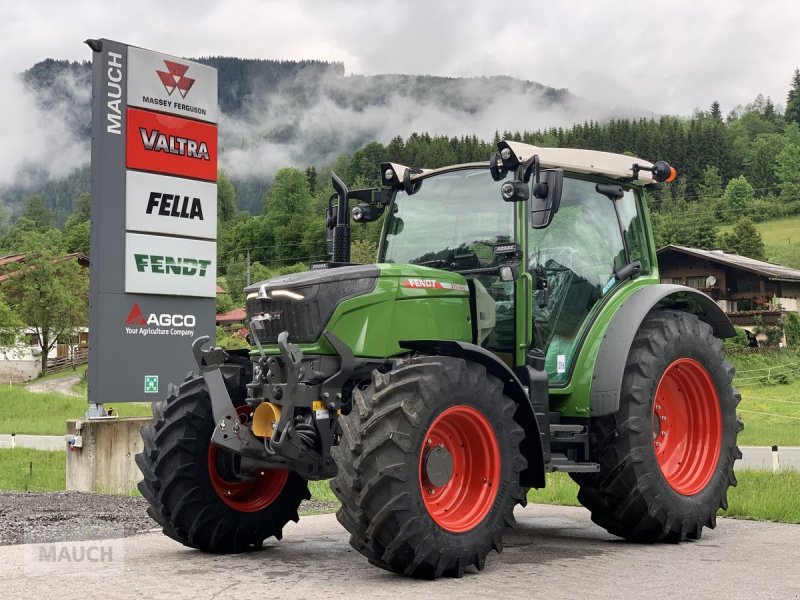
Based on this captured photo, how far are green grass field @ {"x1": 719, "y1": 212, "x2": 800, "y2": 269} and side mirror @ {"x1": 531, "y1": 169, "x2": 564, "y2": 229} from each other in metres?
74.9

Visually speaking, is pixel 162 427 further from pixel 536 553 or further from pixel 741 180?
pixel 741 180

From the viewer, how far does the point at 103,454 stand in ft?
41.4

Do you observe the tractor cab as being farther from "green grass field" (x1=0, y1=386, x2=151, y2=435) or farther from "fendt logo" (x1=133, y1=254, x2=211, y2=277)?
"green grass field" (x1=0, y1=386, x2=151, y2=435)

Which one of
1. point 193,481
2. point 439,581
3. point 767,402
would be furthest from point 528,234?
point 767,402

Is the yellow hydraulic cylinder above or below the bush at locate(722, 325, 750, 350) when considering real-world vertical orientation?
below

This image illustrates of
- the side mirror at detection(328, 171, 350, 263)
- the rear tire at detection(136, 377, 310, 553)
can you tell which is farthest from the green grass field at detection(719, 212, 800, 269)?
the rear tire at detection(136, 377, 310, 553)

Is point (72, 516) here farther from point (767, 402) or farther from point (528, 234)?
point (767, 402)

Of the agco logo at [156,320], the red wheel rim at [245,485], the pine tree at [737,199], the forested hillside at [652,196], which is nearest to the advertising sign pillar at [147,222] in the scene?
the agco logo at [156,320]

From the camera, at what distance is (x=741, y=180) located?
10481 cm

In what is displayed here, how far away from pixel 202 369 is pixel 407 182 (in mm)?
2330

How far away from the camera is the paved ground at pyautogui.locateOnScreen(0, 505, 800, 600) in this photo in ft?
19.0

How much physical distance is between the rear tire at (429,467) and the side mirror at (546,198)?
114 centimetres

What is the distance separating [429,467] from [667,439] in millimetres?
2787

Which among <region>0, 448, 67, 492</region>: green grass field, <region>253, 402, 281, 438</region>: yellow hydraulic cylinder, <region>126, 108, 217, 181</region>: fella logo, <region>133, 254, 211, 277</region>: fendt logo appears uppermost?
<region>126, 108, 217, 181</region>: fella logo
